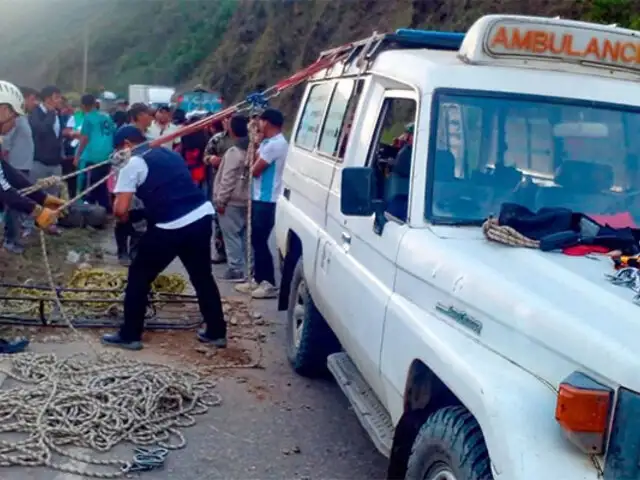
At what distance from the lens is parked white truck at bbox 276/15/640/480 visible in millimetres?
2689

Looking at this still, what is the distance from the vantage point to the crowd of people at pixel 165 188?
646 centimetres

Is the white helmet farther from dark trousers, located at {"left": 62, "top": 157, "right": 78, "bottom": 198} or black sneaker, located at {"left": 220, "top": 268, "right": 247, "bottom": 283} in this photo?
dark trousers, located at {"left": 62, "top": 157, "right": 78, "bottom": 198}

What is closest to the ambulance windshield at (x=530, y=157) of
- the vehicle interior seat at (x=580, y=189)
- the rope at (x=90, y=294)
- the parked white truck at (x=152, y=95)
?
the vehicle interior seat at (x=580, y=189)

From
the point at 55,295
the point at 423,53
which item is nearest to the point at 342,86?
the point at 423,53

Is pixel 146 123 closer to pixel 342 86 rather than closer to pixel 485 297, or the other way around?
pixel 342 86

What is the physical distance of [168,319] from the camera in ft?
24.7

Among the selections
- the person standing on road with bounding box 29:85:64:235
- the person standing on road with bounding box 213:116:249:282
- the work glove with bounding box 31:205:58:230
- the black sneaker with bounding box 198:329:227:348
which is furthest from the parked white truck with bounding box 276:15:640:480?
the person standing on road with bounding box 29:85:64:235

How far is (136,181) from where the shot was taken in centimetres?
639

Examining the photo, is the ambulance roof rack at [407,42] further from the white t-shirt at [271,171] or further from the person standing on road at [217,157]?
the person standing on road at [217,157]

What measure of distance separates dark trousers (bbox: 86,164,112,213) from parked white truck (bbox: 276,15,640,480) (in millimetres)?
7687

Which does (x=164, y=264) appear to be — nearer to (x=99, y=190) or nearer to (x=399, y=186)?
(x=399, y=186)

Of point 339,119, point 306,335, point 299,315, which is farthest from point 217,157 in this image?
point 339,119

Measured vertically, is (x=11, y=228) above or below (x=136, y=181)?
below

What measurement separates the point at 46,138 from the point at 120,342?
531cm
